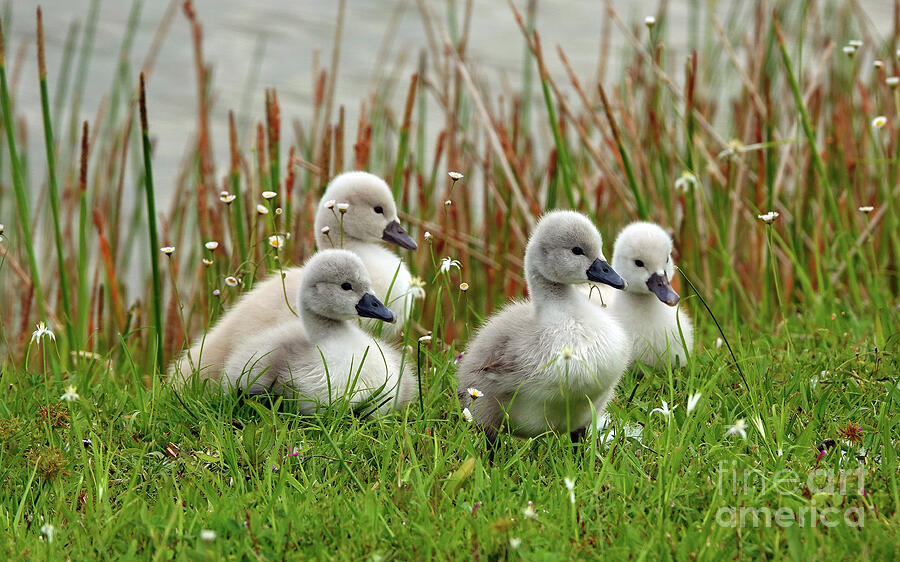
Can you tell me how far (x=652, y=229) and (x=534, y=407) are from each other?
140cm

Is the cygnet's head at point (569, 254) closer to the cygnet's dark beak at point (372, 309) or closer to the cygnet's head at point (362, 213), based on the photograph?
the cygnet's dark beak at point (372, 309)

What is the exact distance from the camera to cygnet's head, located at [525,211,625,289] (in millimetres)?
3955

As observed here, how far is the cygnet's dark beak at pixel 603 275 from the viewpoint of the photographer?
3.99 m

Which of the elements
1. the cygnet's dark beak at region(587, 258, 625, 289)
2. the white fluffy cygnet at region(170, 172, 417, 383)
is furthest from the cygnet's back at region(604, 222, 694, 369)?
the white fluffy cygnet at region(170, 172, 417, 383)

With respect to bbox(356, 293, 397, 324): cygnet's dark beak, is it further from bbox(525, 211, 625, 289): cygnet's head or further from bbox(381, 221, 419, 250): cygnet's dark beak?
bbox(381, 221, 419, 250): cygnet's dark beak

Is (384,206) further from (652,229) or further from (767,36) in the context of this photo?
(767,36)

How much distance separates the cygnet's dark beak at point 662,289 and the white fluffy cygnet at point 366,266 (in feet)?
3.40

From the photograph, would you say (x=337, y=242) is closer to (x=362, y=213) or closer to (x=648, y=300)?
(x=362, y=213)

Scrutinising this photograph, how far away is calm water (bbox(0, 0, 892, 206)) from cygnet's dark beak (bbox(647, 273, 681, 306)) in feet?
17.2

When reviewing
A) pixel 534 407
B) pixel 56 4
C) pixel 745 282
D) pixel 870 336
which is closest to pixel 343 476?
pixel 534 407

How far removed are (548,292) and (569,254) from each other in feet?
0.53

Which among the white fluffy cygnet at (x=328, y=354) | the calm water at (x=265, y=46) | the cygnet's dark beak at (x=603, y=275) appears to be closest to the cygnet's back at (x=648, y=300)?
the cygnet's dark beak at (x=603, y=275)

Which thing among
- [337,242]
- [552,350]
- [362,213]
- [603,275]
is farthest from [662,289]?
[337,242]

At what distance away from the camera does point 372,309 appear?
4234 millimetres
